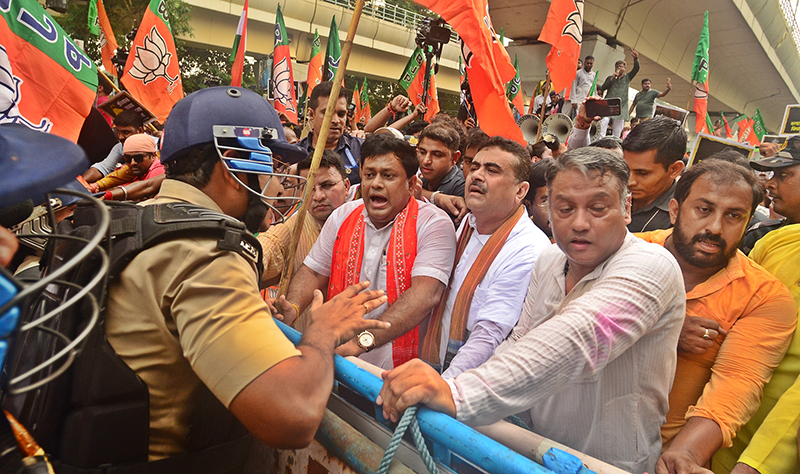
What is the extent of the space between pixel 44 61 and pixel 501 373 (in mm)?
3086

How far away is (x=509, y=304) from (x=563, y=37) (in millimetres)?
3449

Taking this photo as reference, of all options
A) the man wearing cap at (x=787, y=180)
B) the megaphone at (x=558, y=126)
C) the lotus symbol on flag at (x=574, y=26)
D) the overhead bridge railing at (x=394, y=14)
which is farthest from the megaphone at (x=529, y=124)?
the overhead bridge railing at (x=394, y=14)

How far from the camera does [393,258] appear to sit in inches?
114

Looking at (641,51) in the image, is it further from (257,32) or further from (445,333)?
(445,333)

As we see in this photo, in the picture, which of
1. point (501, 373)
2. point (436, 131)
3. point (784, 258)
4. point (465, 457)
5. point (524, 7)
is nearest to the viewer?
point (465, 457)

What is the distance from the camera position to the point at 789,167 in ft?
8.07

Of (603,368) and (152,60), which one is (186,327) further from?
(152,60)

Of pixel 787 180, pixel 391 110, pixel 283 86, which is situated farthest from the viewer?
pixel 283 86

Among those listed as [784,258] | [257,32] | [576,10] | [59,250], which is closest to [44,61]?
[59,250]

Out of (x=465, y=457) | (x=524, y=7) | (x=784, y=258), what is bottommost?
(x=465, y=457)

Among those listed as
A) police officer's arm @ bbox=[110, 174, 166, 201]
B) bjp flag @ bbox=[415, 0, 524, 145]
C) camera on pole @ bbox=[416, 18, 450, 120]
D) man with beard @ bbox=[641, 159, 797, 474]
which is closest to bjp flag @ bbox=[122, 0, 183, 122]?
police officer's arm @ bbox=[110, 174, 166, 201]

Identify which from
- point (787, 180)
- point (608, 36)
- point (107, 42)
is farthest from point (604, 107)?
point (608, 36)

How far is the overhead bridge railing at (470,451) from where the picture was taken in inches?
42.4

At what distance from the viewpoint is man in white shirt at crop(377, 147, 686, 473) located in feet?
4.52
